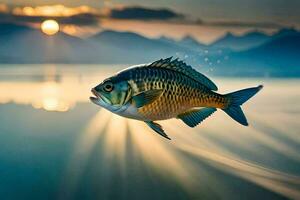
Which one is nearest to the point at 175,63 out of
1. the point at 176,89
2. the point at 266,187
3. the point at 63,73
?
the point at 176,89

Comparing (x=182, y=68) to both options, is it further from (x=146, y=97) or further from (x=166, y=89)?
(x=146, y=97)

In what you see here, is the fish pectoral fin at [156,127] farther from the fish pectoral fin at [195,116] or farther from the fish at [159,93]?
the fish pectoral fin at [195,116]

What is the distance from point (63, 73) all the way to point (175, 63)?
2.10 meters

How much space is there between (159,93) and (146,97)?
7 centimetres

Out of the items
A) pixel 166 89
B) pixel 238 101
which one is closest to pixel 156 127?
pixel 166 89

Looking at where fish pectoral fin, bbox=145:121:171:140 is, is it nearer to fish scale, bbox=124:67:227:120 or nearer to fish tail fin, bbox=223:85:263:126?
fish scale, bbox=124:67:227:120

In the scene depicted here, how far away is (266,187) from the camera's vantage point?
17.9 ft

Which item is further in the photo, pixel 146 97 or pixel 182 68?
pixel 182 68

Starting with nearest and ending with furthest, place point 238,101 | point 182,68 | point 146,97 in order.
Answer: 1. point 146,97
2. point 182,68
3. point 238,101

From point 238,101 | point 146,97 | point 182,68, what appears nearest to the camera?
point 146,97

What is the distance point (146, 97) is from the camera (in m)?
2.05

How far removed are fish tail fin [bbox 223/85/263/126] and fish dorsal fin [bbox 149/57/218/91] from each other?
0.15 metres

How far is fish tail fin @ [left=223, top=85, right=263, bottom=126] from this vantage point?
2266 millimetres

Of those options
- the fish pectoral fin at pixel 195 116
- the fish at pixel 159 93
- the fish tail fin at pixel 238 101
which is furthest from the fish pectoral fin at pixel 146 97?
the fish tail fin at pixel 238 101
